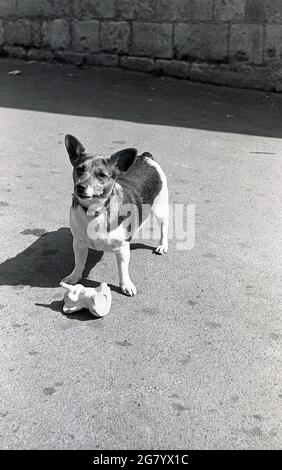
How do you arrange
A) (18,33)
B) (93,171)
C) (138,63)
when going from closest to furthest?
(93,171) → (138,63) → (18,33)

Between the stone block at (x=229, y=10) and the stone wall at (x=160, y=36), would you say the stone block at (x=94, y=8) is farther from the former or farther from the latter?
the stone block at (x=229, y=10)

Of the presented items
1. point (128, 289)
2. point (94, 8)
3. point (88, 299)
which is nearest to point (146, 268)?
point (128, 289)

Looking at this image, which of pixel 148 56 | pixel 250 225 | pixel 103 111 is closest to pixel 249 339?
pixel 250 225

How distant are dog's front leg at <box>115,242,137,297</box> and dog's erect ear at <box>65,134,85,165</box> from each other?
61 centimetres

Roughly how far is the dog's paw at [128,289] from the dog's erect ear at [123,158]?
2.38 feet

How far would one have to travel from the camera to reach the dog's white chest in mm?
3980

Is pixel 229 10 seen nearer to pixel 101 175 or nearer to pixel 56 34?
pixel 56 34

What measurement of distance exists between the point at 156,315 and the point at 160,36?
6840 millimetres

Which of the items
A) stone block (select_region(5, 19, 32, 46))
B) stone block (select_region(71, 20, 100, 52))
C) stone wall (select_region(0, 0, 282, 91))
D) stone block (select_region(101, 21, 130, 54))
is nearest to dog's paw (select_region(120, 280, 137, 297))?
stone wall (select_region(0, 0, 282, 91))

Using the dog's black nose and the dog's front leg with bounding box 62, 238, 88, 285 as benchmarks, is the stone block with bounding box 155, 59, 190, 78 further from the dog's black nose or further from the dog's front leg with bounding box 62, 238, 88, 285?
the dog's black nose

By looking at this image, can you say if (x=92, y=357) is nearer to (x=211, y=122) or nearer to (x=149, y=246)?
(x=149, y=246)

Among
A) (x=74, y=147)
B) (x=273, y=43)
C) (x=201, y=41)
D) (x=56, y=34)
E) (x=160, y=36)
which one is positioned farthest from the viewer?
(x=56, y=34)

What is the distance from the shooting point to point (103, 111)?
28.2 feet

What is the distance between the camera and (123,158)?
161 inches
